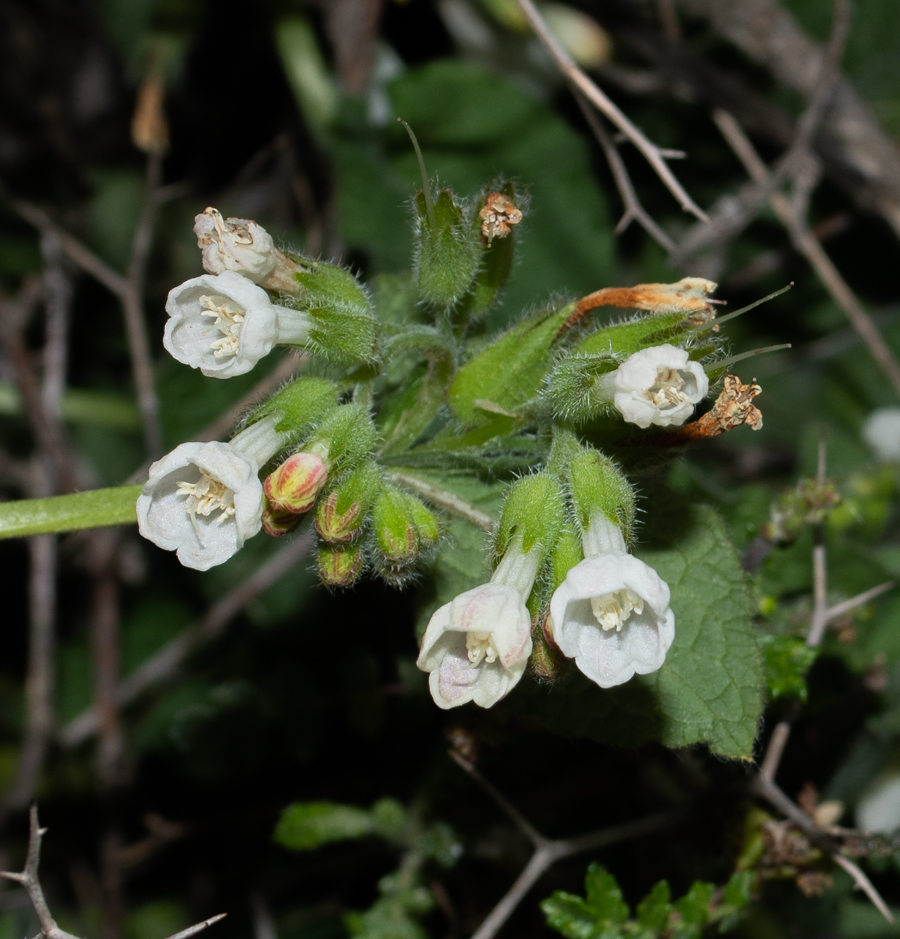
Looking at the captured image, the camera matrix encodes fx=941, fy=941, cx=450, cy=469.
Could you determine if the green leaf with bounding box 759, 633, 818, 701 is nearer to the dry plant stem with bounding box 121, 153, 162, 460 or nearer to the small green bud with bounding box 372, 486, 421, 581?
the small green bud with bounding box 372, 486, 421, 581

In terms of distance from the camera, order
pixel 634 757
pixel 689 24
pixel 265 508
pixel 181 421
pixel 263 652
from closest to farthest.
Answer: pixel 265 508
pixel 634 757
pixel 263 652
pixel 181 421
pixel 689 24

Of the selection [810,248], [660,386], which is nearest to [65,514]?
Answer: [660,386]

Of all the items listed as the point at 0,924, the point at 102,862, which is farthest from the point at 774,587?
the point at 0,924

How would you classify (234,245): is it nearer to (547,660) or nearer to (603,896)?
(547,660)

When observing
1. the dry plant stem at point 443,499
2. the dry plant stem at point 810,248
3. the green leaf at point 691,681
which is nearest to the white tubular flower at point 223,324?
the dry plant stem at point 443,499

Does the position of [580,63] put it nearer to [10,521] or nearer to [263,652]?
[263,652]

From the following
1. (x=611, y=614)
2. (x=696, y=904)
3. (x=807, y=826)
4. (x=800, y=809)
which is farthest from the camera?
(x=800, y=809)

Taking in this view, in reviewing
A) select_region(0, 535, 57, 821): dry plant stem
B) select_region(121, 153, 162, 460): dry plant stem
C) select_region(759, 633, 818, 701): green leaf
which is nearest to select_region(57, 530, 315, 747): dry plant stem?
select_region(0, 535, 57, 821): dry plant stem
